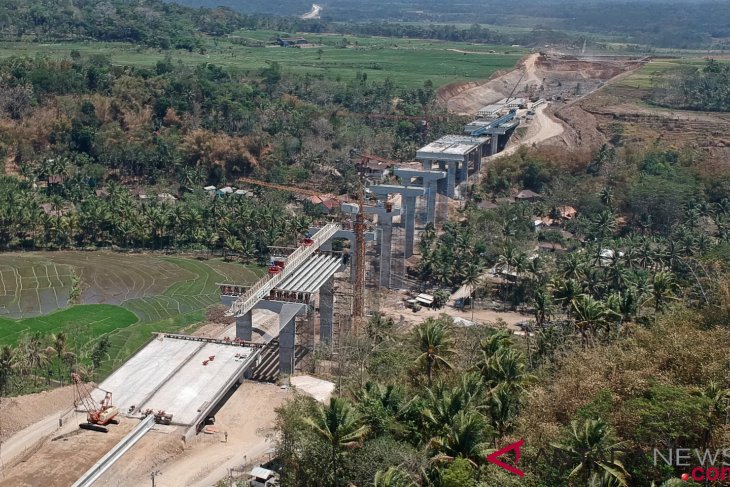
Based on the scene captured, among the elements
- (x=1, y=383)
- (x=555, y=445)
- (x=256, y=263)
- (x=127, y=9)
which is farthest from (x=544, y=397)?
(x=127, y=9)

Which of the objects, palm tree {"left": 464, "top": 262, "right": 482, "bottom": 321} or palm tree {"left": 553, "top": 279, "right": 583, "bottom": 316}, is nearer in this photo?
palm tree {"left": 553, "top": 279, "right": 583, "bottom": 316}

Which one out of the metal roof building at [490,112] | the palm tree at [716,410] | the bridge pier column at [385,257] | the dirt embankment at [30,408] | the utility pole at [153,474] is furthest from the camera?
the metal roof building at [490,112]

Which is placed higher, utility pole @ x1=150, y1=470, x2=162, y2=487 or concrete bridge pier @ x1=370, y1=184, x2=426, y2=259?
concrete bridge pier @ x1=370, y1=184, x2=426, y2=259

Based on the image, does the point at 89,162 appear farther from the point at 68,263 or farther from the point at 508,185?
the point at 508,185

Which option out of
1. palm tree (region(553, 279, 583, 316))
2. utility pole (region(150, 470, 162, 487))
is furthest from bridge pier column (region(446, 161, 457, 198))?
utility pole (region(150, 470, 162, 487))

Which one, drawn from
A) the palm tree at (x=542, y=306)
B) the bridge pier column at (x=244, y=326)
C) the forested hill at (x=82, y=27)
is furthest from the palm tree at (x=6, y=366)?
the forested hill at (x=82, y=27)

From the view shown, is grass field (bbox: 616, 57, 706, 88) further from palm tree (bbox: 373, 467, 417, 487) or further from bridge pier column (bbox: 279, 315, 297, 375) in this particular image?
palm tree (bbox: 373, 467, 417, 487)

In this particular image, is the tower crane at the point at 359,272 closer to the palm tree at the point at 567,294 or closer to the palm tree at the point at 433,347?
the palm tree at the point at 567,294
